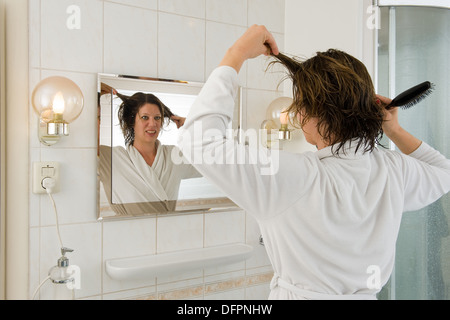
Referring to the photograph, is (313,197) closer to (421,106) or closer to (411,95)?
(411,95)

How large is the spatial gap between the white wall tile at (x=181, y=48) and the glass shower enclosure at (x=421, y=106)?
72 cm

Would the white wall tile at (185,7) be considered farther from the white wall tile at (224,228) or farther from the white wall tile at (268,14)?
the white wall tile at (224,228)

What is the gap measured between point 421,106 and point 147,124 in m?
1.03

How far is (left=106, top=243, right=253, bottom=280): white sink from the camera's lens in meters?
1.36

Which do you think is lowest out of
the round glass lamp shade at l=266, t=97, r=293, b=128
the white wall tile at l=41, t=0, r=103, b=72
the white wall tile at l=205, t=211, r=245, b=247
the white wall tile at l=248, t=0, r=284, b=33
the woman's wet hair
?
the white wall tile at l=205, t=211, r=245, b=247

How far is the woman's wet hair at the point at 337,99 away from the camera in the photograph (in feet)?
2.35

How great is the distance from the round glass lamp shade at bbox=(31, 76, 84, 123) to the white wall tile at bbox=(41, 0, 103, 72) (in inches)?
5.1

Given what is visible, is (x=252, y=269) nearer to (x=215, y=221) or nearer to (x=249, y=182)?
(x=215, y=221)

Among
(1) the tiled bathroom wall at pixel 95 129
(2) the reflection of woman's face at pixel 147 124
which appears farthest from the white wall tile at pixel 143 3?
(2) the reflection of woman's face at pixel 147 124

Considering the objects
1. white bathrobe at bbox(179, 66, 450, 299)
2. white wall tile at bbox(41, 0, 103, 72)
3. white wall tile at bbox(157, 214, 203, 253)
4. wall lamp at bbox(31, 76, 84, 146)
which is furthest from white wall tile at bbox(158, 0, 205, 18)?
white bathrobe at bbox(179, 66, 450, 299)

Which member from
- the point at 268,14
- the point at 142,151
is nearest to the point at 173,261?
the point at 142,151

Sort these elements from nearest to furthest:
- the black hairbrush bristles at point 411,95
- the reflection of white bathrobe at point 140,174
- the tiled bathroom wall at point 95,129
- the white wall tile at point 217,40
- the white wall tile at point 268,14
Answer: the black hairbrush bristles at point 411,95, the tiled bathroom wall at point 95,129, the reflection of white bathrobe at point 140,174, the white wall tile at point 217,40, the white wall tile at point 268,14

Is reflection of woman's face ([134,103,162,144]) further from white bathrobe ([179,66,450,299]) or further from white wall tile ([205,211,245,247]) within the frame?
white bathrobe ([179,66,450,299])

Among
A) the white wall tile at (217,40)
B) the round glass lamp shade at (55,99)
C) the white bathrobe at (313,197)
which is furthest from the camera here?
the white wall tile at (217,40)
